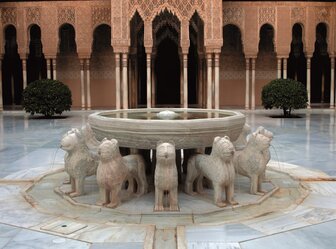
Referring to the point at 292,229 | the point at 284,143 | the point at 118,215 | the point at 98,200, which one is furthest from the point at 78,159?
the point at 284,143

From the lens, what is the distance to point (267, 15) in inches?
695

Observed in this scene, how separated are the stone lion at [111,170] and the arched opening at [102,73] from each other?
1584 centimetres

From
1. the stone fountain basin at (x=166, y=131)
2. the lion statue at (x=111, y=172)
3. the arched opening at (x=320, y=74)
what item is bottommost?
the lion statue at (x=111, y=172)

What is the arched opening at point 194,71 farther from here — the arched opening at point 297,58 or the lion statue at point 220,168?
the lion statue at point 220,168

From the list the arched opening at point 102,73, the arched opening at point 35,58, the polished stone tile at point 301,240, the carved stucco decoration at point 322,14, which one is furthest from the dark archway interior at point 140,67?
the polished stone tile at point 301,240

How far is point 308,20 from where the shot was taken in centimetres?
1773

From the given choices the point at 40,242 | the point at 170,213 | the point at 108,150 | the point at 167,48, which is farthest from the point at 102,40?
the point at 40,242

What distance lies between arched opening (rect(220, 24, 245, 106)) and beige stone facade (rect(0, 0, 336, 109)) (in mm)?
46

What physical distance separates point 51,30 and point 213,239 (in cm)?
1567

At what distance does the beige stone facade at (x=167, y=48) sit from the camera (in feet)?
53.2

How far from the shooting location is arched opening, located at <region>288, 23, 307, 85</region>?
20.7 meters

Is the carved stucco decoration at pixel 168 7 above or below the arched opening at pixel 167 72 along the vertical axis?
above

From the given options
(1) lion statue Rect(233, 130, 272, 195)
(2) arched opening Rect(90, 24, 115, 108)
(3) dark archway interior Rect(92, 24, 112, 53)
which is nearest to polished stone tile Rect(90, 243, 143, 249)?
(1) lion statue Rect(233, 130, 272, 195)

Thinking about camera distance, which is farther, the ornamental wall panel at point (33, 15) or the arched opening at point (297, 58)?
the arched opening at point (297, 58)
